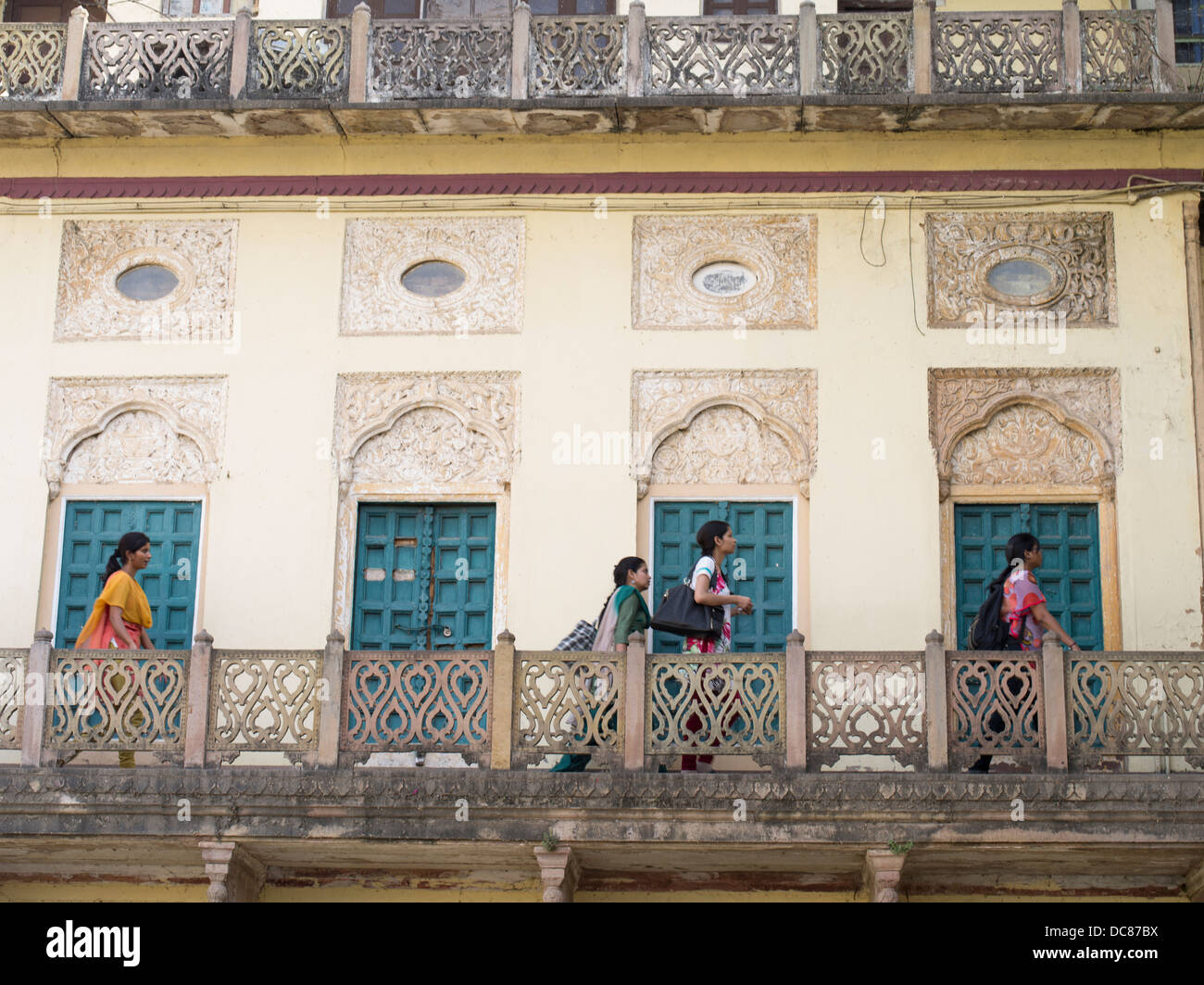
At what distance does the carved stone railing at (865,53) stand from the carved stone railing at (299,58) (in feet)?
10.7

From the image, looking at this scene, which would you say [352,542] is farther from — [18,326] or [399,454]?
[18,326]

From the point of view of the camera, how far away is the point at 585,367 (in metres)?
13.3

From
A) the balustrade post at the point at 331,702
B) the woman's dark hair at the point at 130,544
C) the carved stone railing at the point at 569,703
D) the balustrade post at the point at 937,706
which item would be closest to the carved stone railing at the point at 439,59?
the woman's dark hair at the point at 130,544

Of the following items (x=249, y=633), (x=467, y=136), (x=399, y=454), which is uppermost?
(x=467, y=136)

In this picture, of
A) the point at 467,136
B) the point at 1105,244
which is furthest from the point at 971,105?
the point at 467,136

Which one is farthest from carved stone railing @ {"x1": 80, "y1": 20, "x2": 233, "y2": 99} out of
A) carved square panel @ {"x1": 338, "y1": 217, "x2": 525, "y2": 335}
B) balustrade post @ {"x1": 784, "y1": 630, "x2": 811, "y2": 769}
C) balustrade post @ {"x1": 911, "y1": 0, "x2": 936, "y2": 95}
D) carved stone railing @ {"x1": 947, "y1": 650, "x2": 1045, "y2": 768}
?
carved stone railing @ {"x1": 947, "y1": 650, "x2": 1045, "y2": 768}

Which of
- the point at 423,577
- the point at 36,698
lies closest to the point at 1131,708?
the point at 423,577

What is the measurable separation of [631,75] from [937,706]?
4829 millimetres

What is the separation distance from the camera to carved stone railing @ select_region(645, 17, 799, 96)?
1319 centimetres

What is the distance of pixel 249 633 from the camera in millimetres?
12977

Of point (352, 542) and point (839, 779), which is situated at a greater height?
point (352, 542)

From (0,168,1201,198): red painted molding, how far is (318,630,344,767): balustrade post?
12.6 feet

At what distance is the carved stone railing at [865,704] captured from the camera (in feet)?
36.1
